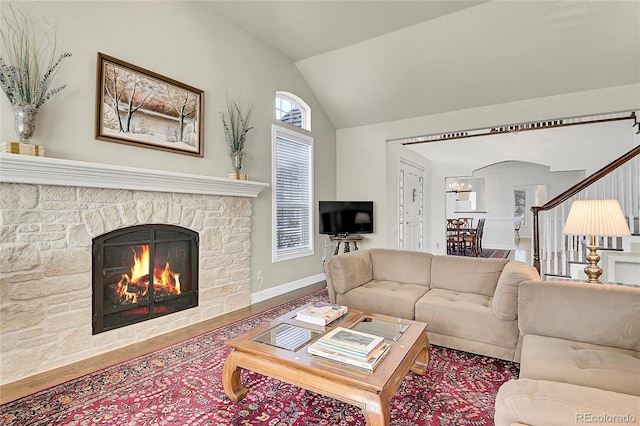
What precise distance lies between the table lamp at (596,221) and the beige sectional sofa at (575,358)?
29.1 inches

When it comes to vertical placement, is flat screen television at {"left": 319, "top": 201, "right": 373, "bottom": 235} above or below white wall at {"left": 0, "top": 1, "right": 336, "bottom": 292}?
below

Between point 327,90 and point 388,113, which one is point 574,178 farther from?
point 327,90

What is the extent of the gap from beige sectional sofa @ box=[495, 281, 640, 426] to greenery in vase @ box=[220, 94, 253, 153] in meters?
3.28

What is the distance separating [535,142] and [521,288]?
6.14 metres

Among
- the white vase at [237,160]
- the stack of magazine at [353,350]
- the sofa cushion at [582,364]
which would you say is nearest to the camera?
the sofa cushion at [582,364]

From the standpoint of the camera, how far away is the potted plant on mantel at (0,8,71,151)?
90.7 inches

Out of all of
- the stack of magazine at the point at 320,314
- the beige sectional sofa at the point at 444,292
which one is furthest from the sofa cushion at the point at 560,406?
the beige sectional sofa at the point at 444,292

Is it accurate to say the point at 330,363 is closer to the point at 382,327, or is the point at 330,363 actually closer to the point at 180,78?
the point at 382,327

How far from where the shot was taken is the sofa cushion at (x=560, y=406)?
3.46 feet

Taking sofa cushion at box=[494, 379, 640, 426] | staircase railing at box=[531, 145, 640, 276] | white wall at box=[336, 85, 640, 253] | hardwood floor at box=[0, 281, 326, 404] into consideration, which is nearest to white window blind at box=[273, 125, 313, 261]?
white wall at box=[336, 85, 640, 253]

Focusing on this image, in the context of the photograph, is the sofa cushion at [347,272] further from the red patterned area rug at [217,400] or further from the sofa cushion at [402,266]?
the red patterned area rug at [217,400]

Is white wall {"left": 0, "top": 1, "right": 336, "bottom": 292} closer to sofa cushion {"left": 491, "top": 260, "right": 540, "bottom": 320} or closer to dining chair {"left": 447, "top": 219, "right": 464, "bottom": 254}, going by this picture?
sofa cushion {"left": 491, "top": 260, "right": 540, "bottom": 320}

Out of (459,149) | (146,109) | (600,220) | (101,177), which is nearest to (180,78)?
(146,109)

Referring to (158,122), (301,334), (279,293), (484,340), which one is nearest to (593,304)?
(484,340)
